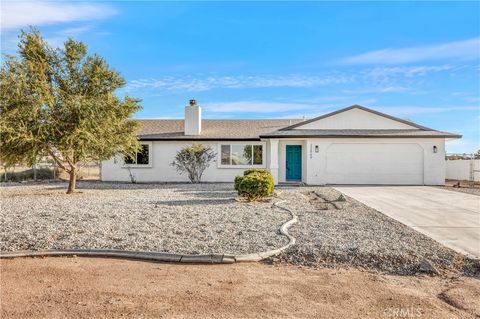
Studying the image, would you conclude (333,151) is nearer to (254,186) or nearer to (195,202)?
(254,186)

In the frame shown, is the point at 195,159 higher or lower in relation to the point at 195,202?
higher

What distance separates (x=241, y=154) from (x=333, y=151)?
5351 mm

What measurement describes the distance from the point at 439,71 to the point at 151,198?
15.2 meters

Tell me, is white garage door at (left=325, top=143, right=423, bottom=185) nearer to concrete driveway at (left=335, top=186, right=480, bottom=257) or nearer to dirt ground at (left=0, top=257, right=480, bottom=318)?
concrete driveway at (left=335, top=186, right=480, bottom=257)

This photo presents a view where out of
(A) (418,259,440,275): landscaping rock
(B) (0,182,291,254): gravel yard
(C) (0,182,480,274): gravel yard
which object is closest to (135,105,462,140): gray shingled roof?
(B) (0,182,291,254): gravel yard

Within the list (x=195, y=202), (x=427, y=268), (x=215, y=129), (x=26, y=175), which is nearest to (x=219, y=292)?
(x=427, y=268)

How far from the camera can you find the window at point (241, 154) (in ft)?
70.0

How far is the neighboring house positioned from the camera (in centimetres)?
1919

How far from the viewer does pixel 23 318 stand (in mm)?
3602

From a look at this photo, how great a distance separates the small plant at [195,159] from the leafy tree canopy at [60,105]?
528 cm

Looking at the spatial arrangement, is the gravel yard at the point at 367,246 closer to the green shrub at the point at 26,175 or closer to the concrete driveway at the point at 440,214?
the concrete driveway at the point at 440,214

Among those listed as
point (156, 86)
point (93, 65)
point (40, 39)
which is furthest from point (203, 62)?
point (40, 39)

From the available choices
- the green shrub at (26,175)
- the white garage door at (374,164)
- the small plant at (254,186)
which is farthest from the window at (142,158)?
the small plant at (254,186)

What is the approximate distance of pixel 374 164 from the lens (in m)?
19.5
